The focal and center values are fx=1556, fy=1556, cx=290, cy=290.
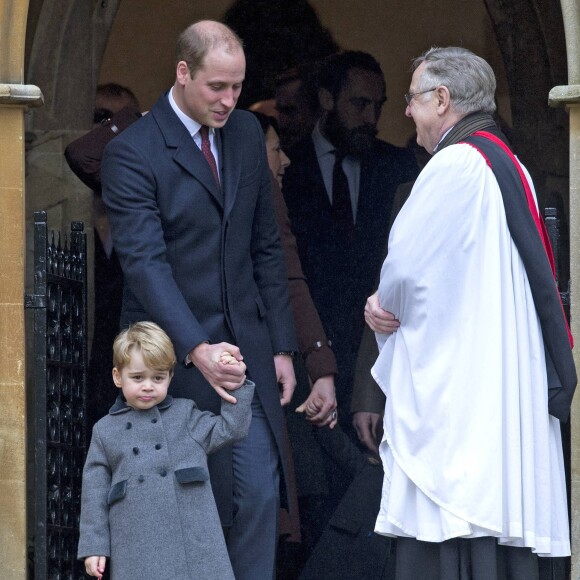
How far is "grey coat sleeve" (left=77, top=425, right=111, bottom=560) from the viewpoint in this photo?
482cm

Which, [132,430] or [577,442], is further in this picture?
[577,442]

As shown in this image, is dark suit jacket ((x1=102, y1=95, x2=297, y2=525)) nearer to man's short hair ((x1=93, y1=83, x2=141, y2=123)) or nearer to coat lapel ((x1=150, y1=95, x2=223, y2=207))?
coat lapel ((x1=150, y1=95, x2=223, y2=207))

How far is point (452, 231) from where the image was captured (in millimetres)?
4863

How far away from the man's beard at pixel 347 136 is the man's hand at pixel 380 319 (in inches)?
75.5

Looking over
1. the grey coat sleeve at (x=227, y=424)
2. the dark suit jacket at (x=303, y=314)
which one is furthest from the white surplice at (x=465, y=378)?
the dark suit jacket at (x=303, y=314)

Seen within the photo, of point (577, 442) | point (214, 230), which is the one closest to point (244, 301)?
point (214, 230)

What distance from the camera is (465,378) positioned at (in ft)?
15.8

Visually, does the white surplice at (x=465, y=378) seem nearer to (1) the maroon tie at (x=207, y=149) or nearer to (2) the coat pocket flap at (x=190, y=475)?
(2) the coat pocket flap at (x=190, y=475)

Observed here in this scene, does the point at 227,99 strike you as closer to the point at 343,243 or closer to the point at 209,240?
the point at 209,240

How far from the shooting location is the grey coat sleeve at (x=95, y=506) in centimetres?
482

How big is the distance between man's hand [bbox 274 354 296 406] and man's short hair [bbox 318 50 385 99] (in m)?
1.87

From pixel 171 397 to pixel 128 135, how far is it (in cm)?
90

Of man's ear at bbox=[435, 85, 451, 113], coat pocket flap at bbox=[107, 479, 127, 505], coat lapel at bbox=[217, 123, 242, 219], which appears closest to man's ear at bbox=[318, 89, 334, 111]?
coat lapel at bbox=[217, 123, 242, 219]

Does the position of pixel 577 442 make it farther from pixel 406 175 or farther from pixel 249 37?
pixel 249 37
